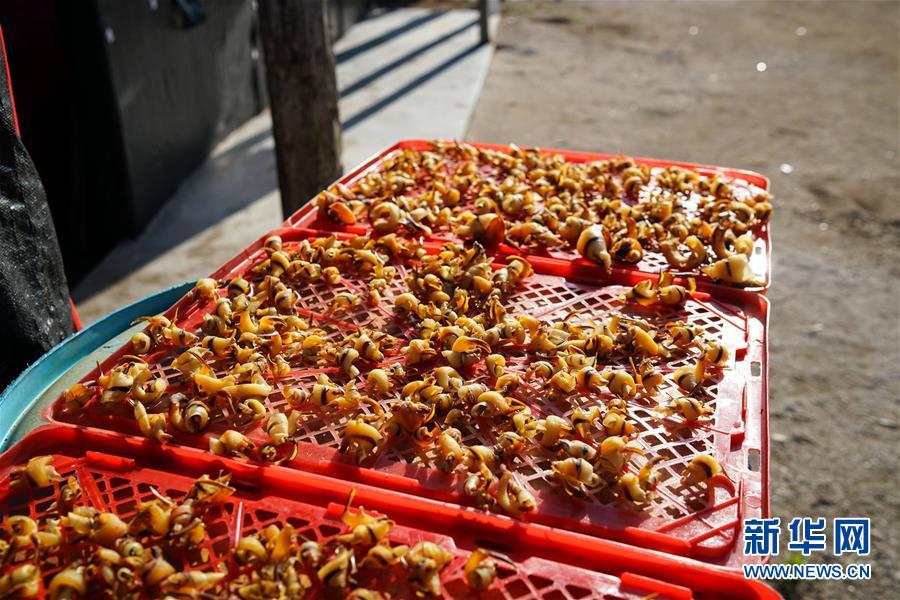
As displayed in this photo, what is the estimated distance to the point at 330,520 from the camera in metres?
1.37

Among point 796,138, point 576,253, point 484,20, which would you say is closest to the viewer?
point 576,253

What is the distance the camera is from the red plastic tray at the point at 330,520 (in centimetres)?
124

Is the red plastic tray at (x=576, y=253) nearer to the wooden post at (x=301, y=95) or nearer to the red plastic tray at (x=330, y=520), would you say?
the wooden post at (x=301, y=95)

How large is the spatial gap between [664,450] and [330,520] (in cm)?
69

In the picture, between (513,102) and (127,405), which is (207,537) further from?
(513,102)

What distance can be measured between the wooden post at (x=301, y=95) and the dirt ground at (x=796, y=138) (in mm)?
2598

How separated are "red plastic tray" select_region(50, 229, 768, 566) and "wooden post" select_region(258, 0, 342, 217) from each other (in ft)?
6.19

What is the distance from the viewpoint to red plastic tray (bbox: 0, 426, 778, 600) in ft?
4.08

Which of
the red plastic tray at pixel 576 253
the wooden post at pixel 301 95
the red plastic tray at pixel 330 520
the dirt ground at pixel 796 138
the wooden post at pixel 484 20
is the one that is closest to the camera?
the red plastic tray at pixel 330 520

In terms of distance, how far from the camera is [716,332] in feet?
6.30

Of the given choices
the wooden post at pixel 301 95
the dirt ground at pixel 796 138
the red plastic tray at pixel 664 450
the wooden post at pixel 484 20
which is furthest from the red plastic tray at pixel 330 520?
the wooden post at pixel 484 20

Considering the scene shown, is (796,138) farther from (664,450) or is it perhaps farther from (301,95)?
(664,450)

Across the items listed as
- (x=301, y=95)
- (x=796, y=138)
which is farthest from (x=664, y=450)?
(x=796, y=138)

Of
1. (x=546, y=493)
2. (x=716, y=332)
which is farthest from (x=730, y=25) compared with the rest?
(x=546, y=493)
